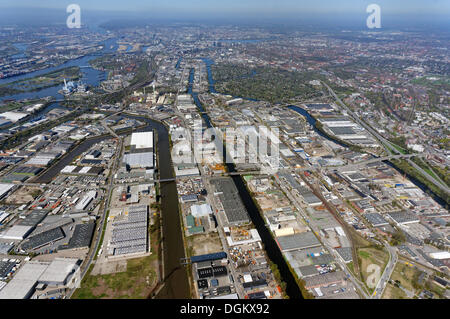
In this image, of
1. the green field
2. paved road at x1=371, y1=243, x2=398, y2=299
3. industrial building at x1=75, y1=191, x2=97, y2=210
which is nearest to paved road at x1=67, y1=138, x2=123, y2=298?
the green field

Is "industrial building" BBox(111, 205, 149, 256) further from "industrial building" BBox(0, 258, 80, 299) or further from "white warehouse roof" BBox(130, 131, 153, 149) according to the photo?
"white warehouse roof" BBox(130, 131, 153, 149)

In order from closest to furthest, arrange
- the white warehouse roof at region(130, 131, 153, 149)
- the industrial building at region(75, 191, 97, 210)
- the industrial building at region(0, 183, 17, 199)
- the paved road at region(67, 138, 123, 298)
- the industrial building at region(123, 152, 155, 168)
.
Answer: the paved road at region(67, 138, 123, 298) → the industrial building at region(75, 191, 97, 210) → the industrial building at region(0, 183, 17, 199) → the industrial building at region(123, 152, 155, 168) → the white warehouse roof at region(130, 131, 153, 149)

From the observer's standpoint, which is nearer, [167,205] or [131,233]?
[131,233]

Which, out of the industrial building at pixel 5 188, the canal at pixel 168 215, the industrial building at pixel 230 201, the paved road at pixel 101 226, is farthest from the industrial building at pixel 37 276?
the industrial building at pixel 230 201

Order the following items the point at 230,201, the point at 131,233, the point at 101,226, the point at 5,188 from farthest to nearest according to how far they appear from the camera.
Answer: the point at 5,188, the point at 230,201, the point at 101,226, the point at 131,233

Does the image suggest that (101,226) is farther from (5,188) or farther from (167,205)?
(5,188)

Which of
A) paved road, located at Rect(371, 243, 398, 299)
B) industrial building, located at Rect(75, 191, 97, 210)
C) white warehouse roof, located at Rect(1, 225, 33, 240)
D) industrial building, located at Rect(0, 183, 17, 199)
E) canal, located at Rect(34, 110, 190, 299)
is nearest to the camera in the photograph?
paved road, located at Rect(371, 243, 398, 299)

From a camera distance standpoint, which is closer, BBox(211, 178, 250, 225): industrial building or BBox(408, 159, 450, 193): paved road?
BBox(211, 178, 250, 225): industrial building

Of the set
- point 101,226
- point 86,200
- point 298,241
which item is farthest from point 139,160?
point 298,241

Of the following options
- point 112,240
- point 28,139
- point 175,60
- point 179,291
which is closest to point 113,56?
point 175,60

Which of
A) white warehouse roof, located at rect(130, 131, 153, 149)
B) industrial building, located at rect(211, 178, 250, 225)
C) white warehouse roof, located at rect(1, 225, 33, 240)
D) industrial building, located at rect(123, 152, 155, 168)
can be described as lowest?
white warehouse roof, located at rect(1, 225, 33, 240)
